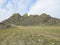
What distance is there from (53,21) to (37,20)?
31.7 feet

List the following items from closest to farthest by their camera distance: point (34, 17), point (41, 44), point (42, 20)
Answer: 1. point (41, 44)
2. point (42, 20)
3. point (34, 17)

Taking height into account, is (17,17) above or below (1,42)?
above

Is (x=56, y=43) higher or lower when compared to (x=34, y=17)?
lower

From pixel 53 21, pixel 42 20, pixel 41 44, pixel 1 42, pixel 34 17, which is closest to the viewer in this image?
pixel 41 44

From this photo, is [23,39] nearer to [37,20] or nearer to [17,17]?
[37,20]

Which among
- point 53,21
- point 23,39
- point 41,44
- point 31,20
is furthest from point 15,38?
point 31,20

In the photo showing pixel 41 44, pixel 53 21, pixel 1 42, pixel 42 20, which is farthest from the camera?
pixel 42 20

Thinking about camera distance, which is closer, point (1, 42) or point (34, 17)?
point (1, 42)

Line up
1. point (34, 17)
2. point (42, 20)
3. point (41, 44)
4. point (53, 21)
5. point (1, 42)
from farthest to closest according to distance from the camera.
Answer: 1. point (34, 17)
2. point (42, 20)
3. point (53, 21)
4. point (1, 42)
5. point (41, 44)

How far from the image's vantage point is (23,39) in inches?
1277

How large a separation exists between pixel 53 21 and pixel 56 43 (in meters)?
51.9

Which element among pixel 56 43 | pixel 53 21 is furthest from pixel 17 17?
pixel 56 43

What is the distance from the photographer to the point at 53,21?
8031 centimetres

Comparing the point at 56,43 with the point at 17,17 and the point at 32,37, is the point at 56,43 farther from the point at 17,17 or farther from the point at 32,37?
the point at 17,17
